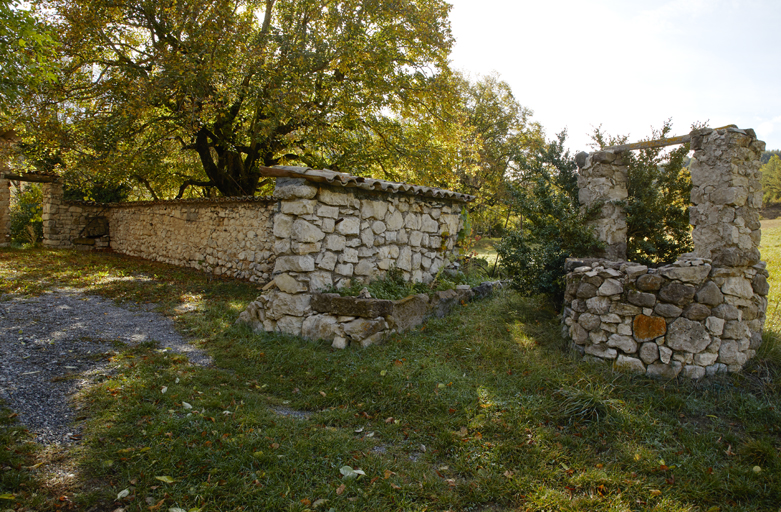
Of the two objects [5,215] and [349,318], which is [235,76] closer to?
[349,318]

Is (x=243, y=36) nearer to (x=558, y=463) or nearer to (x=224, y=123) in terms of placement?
(x=224, y=123)

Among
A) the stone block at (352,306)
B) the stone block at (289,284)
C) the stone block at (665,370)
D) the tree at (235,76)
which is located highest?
the tree at (235,76)

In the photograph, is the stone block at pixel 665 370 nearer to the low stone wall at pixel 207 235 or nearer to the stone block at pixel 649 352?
the stone block at pixel 649 352

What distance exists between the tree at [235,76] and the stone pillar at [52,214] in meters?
4.42

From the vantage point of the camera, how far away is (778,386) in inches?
159

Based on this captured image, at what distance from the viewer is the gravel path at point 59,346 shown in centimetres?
332

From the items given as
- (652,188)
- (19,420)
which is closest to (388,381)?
(19,420)

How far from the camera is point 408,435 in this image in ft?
11.3

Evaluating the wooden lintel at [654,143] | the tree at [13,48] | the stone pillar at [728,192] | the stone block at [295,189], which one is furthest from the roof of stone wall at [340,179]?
the stone pillar at [728,192]

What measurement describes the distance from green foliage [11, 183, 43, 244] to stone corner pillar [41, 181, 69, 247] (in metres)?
1.05

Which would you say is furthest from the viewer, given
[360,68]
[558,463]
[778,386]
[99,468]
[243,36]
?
[360,68]

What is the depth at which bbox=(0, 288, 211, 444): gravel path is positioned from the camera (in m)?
3.32

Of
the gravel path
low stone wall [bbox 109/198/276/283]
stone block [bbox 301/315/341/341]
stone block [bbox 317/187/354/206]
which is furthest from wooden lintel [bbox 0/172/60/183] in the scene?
stone block [bbox 301/315/341/341]

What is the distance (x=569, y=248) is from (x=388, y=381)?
326 centimetres
